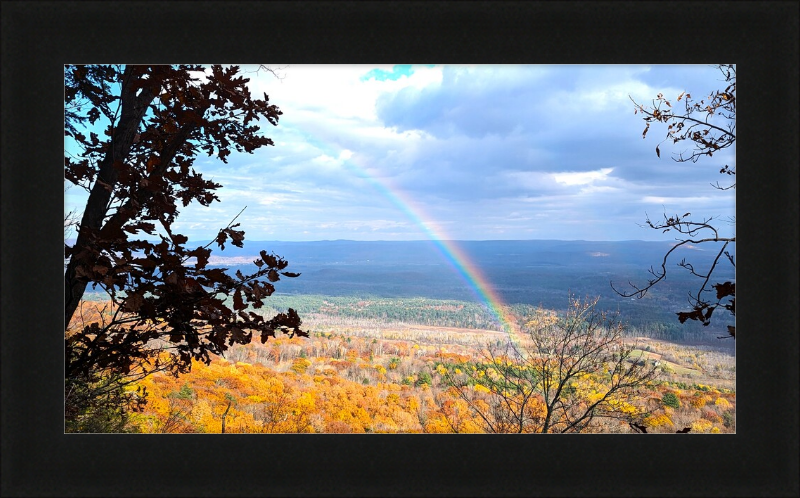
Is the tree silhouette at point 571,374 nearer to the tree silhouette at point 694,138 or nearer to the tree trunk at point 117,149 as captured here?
the tree silhouette at point 694,138

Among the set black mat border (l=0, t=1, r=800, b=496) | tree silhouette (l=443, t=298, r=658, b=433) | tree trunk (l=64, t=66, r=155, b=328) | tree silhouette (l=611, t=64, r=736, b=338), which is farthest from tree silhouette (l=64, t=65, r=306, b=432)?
tree silhouette (l=443, t=298, r=658, b=433)

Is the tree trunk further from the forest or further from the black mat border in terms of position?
the forest

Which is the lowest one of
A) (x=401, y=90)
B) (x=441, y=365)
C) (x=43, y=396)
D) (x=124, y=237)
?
(x=441, y=365)

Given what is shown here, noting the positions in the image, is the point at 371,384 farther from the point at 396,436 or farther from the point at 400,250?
the point at 400,250

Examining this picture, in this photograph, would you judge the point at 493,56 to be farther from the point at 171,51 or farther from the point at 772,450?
the point at 772,450

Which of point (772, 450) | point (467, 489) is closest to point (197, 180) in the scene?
point (467, 489)

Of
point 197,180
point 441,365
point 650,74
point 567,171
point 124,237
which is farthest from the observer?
point 567,171

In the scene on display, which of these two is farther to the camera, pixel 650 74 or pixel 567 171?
pixel 567 171

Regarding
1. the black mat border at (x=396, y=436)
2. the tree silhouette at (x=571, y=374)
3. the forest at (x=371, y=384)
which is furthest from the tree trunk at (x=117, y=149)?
the tree silhouette at (x=571, y=374)
